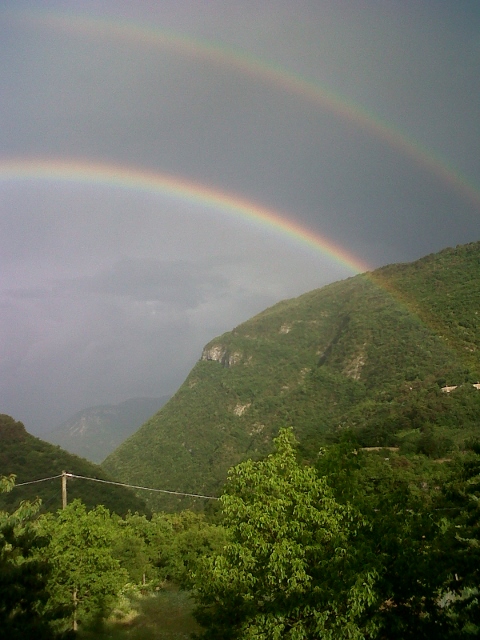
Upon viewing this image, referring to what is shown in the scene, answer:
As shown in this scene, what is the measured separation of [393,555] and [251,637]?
353cm

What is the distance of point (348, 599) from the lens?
9.02 meters

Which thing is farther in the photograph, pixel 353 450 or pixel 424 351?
pixel 424 351

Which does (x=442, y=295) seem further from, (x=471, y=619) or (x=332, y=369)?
(x=471, y=619)

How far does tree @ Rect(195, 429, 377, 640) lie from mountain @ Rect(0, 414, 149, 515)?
48.5 meters

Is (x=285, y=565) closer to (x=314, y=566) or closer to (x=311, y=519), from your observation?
(x=314, y=566)

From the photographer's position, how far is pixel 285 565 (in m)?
9.90

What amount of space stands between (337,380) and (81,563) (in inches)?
3864

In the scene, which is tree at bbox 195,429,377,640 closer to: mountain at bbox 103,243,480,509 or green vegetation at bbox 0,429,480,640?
green vegetation at bbox 0,429,480,640

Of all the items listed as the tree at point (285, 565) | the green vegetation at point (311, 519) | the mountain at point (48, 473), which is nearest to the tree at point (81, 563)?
the green vegetation at point (311, 519)

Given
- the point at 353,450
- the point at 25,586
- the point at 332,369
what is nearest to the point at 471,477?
the point at 353,450

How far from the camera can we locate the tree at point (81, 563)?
1636 centimetres

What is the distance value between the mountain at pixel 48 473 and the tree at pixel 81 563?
3911 centimetres

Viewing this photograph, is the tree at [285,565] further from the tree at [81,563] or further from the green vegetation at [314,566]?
the tree at [81,563]

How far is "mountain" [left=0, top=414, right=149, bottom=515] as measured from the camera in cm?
5739
